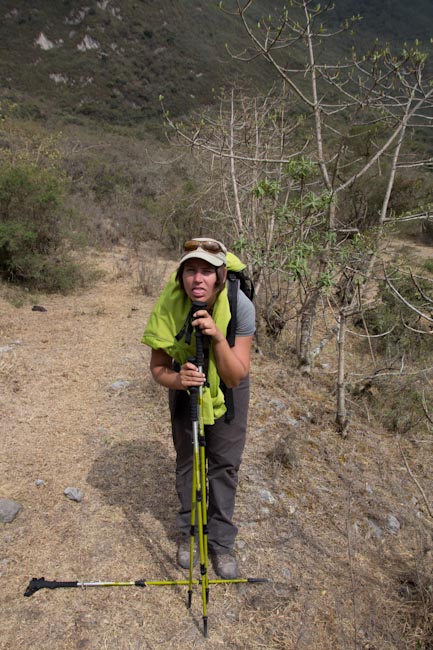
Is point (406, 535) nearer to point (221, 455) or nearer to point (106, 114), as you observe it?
point (221, 455)

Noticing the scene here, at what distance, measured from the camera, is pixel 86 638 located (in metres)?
1.86

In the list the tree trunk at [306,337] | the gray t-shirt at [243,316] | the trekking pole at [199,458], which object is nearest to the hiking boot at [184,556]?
the trekking pole at [199,458]

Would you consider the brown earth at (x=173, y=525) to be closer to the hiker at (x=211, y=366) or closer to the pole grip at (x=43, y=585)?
the pole grip at (x=43, y=585)

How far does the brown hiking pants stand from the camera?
1981 mm

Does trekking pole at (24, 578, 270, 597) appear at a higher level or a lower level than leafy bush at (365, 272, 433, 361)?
lower

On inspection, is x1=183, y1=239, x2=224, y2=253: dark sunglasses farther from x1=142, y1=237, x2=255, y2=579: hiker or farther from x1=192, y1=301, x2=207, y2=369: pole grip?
x1=192, y1=301, x2=207, y2=369: pole grip

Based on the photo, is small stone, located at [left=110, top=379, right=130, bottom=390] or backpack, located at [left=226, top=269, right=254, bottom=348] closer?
backpack, located at [left=226, top=269, right=254, bottom=348]

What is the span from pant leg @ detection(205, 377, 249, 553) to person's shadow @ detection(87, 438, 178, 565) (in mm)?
349

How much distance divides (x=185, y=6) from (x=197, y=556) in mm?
→ 82005

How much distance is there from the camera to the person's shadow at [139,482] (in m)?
2.56

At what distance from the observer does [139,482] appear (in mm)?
2867

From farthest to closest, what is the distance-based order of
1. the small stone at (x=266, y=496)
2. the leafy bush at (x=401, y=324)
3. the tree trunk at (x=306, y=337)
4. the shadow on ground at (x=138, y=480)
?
the leafy bush at (x=401, y=324)
the tree trunk at (x=306, y=337)
the small stone at (x=266, y=496)
the shadow on ground at (x=138, y=480)

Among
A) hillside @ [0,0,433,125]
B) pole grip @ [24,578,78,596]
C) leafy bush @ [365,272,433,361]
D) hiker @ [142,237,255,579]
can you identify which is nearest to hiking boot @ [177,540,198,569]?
hiker @ [142,237,255,579]

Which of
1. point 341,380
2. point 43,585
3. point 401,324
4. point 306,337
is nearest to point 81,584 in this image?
point 43,585
